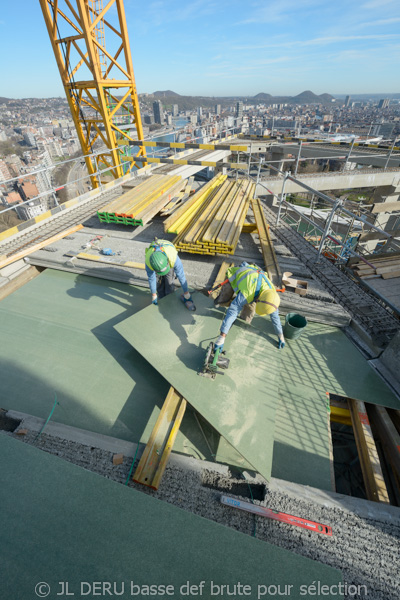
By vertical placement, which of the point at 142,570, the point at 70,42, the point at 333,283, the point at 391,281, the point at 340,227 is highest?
the point at 70,42

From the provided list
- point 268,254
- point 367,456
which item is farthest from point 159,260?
point 367,456

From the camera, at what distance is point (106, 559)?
7.70 feet

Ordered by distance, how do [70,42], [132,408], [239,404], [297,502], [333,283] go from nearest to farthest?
[297,502] < [239,404] < [132,408] < [333,283] < [70,42]

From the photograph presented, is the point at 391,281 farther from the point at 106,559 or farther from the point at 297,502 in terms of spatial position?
the point at 106,559

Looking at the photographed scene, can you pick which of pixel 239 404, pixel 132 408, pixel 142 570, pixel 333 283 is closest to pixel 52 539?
pixel 142 570

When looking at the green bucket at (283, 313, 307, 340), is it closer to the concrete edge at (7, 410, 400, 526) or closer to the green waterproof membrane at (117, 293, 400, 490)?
the green waterproof membrane at (117, 293, 400, 490)

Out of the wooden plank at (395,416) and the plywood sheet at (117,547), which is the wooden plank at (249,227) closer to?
the wooden plank at (395,416)

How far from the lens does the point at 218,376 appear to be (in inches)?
174

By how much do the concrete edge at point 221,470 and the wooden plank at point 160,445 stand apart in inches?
8.1

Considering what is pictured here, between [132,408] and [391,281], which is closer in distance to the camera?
[132,408]

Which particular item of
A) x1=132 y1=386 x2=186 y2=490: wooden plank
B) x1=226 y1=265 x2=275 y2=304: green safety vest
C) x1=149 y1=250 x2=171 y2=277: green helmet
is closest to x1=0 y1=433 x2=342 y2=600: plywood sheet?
x1=132 y1=386 x2=186 y2=490: wooden plank

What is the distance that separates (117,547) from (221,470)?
156cm

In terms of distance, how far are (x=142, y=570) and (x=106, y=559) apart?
0.35 meters

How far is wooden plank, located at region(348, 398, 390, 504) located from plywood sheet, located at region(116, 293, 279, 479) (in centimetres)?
154
